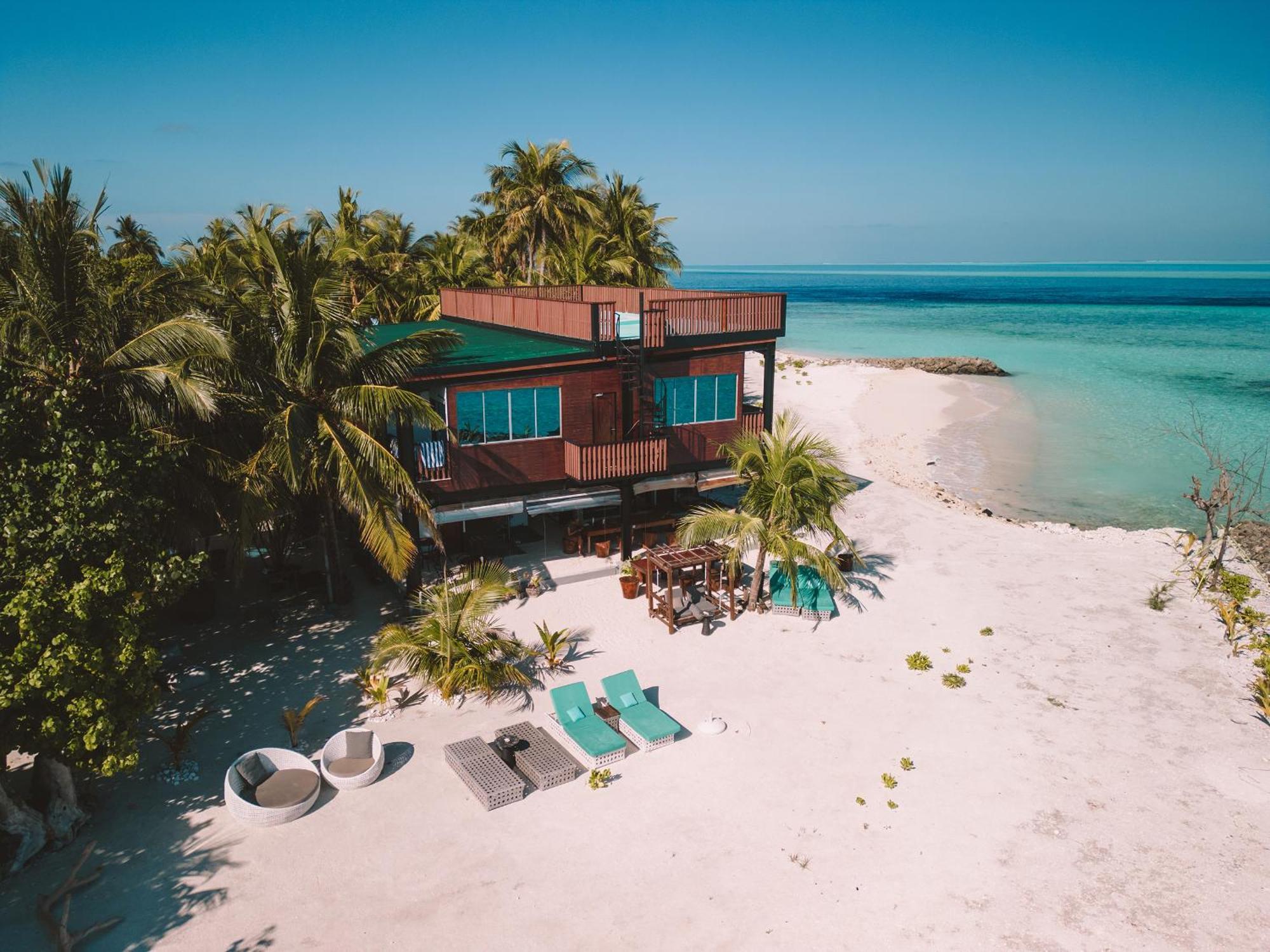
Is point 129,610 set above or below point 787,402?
above

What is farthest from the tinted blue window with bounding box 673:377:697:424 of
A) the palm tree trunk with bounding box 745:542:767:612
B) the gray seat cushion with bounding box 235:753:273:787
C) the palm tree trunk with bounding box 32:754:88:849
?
the palm tree trunk with bounding box 32:754:88:849

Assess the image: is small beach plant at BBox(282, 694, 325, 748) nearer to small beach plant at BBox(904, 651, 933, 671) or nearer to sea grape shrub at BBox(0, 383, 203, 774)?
sea grape shrub at BBox(0, 383, 203, 774)

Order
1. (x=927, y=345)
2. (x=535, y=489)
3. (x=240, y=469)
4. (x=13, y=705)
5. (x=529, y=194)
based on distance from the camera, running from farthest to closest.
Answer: (x=927, y=345) → (x=529, y=194) → (x=535, y=489) → (x=240, y=469) → (x=13, y=705)

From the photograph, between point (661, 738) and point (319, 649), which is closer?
point (661, 738)

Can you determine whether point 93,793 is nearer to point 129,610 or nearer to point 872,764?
point 129,610

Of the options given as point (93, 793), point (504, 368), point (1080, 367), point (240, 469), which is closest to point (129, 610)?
point (93, 793)

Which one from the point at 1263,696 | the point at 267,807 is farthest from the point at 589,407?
the point at 1263,696

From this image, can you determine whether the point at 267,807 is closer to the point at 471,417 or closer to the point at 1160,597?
the point at 471,417
